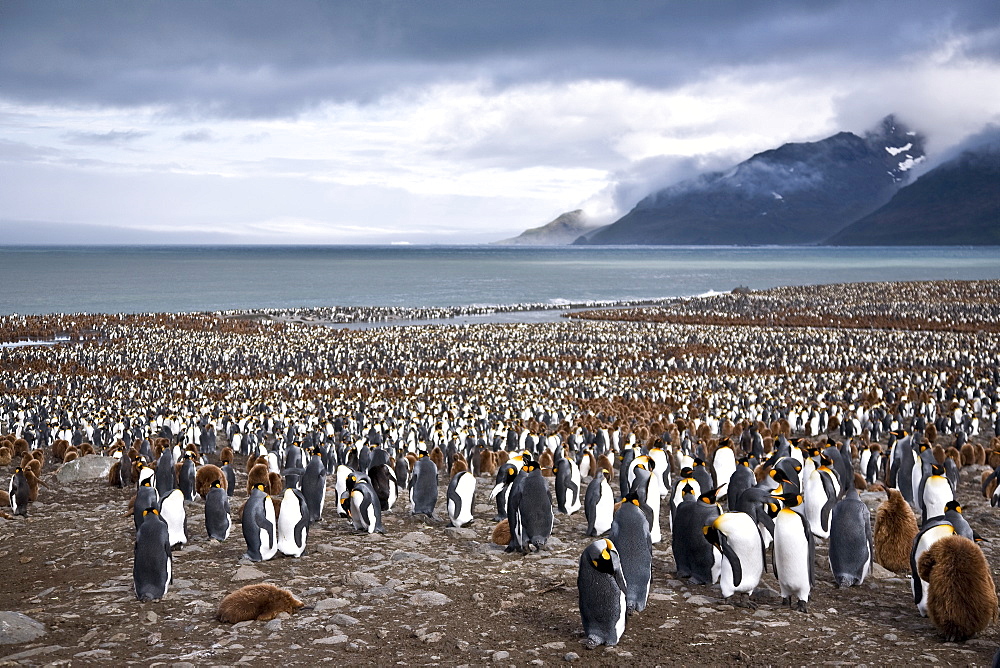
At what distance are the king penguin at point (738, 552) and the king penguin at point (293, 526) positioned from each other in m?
3.71

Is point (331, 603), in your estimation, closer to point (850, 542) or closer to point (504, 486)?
point (504, 486)

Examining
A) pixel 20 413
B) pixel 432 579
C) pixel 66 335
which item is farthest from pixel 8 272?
pixel 432 579

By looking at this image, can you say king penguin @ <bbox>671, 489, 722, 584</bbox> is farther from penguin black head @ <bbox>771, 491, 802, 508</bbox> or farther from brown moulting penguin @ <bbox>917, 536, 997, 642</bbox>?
brown moulting penguin @ <bbox>917, 536, 997, 642</bbox>

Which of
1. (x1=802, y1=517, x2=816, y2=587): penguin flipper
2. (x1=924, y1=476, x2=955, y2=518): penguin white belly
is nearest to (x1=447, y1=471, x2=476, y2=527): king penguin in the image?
(x1=802, y1=517, x2=816, y2=587): penguin flipper

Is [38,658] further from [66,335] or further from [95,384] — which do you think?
[66,335]

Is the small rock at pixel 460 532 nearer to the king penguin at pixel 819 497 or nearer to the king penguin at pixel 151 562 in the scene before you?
the king penguin at pixel 151 562

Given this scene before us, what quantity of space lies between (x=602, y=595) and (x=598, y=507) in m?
2.85

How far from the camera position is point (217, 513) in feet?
27.2

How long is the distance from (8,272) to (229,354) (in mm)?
95569

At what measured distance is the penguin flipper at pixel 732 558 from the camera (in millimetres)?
6203

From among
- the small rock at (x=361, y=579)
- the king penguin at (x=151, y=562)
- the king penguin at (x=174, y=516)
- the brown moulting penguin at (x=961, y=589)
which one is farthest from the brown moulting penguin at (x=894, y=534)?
the king penguin at (x=174, y=516)

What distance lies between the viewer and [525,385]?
76.8 ft

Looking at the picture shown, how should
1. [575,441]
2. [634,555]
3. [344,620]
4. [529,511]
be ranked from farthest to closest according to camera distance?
1. [575,441]
2. [529,511]
3. [634,555]
4. [344,620]

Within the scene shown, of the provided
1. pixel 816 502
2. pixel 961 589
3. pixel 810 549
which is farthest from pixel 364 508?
pixel 961 589
